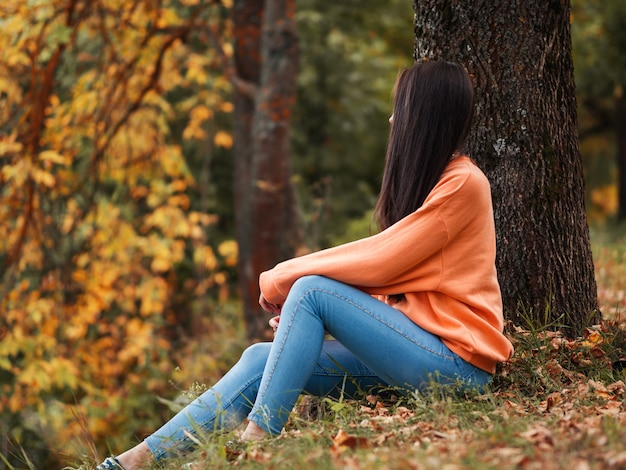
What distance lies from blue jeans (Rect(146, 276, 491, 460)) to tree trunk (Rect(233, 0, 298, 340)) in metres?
4.82

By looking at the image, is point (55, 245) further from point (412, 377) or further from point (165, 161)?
point (412, 377)

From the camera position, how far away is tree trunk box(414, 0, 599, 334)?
374 centimetres

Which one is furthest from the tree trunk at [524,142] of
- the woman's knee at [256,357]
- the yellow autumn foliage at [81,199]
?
the yellow autumn foliage at [81,199]

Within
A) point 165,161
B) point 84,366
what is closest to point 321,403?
point 165,161

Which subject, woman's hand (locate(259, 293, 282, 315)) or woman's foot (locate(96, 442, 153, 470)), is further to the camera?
woman's hand (locate(259, 293, 282, 315))

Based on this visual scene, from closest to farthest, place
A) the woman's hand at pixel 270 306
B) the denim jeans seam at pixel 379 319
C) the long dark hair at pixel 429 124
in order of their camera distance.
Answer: the denim jeans seam at pixel 379 319, the long dark hair at pixel 429 124, the woman's hand at pixel 270 306

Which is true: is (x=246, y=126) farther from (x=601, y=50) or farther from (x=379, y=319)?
(x=601, y=50)

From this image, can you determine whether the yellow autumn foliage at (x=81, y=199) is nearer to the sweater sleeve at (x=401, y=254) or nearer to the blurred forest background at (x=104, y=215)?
the blurred forest background at (x=104, y=215)

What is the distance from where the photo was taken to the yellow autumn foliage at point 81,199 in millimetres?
6984

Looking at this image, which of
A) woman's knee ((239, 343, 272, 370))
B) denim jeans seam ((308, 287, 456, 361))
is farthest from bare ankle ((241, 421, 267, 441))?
denim jeans seam ((308, 287, 456, 361))

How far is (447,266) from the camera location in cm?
308

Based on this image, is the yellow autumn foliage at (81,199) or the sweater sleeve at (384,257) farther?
the yellow autumn foliage at (81,199)

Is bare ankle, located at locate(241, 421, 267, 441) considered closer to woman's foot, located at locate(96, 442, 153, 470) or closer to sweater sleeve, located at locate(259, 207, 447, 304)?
woman's foot, located at locate(96, 442, 153, 470)

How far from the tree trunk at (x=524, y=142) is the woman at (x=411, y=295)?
1.96 feet
